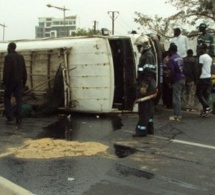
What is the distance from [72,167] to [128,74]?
477 cm

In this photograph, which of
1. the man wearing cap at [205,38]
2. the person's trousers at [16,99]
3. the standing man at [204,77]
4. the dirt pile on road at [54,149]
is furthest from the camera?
the man wearing cap at [205,38]

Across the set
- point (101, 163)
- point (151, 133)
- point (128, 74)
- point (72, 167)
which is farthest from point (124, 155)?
point (128, 74)

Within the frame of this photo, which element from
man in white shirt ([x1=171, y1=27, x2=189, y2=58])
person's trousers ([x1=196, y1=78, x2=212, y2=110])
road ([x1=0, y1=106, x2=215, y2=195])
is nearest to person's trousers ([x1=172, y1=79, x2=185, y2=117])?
road ([x1=0, y1=106, x2=215, y2=195])

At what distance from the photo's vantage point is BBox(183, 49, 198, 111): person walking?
10.9 metres

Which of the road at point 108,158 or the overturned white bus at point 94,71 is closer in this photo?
the road at point 108,158

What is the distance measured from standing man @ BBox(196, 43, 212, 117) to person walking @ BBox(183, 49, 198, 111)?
382 mm

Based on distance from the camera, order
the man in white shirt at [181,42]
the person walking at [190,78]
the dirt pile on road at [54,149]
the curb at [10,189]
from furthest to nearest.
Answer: the man in white shirt at [181,42]
the person walking at [190,78]
the dirt pile on road at [54,149]
the curb at [10,189]

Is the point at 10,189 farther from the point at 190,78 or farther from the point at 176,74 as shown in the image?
the point at 190,78

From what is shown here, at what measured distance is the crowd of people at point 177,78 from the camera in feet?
25.8

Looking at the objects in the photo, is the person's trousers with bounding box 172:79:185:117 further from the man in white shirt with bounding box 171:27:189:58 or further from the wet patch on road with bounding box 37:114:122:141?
the man in white shirt with bounding box 171:27:189:58

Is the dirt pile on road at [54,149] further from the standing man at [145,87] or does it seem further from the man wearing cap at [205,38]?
the man wearing cap at [205,38]

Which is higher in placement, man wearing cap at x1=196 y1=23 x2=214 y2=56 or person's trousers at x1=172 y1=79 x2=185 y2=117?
man wearing cap at x1=196 y1=23 x2=214 y2=56

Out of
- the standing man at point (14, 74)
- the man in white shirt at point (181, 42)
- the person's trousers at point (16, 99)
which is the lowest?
the person's trousers at point (16, 99)

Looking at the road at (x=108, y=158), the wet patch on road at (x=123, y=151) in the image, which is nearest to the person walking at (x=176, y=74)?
the road at (x=108, y=158)
